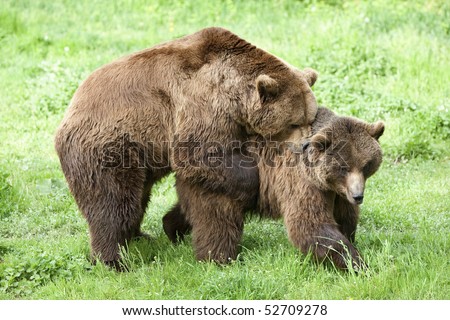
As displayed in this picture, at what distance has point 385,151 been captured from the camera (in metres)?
9.85

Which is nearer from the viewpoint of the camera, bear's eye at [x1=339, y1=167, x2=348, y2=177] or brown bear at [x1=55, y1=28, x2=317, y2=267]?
bear's eye at [x1=339, y1=167, x2=348, y2=177]

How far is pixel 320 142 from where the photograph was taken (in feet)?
21.4

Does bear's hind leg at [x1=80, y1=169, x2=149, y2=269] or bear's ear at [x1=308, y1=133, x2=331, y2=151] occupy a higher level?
bear's ear at [x1=308, y1=133, x2=331, y2=151]

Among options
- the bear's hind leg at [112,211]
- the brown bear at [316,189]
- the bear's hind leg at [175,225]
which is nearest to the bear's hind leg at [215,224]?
the brown bear at [316,189]

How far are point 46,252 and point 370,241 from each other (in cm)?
291

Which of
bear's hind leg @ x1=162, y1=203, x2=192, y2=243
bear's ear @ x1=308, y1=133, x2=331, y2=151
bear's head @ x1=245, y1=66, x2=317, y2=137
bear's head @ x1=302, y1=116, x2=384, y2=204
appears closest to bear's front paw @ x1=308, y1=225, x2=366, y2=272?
bear's head @ x1=302, y1=116, x2=384, y2=204

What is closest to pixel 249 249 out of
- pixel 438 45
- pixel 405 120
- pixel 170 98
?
pixel 170 98

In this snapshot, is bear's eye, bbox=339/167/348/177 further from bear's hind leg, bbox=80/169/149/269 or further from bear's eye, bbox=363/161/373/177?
bear's hind leg, bbox=80/169/149/269

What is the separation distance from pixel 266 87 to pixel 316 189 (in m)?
0.96

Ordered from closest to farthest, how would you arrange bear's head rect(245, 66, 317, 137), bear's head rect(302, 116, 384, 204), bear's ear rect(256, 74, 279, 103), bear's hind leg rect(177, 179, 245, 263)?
bear's head rect(302, 116, 384, 204)
bear's ear rect(256, 74, 279, 103)
bear's head rect(245, 66, 317, 137)
bear's hind leg rect(177, 179, 245, 263)

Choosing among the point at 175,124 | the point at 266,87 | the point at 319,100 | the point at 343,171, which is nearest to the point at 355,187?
the point at 343,171

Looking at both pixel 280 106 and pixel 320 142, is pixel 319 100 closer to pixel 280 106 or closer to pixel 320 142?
pixel 280 106

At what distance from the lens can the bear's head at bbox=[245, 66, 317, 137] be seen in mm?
6703

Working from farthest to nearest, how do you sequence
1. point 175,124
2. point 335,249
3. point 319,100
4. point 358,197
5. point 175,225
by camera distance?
point 319,100 < point 175,225 < point 175,124 < point 335,249 < point 358,197
